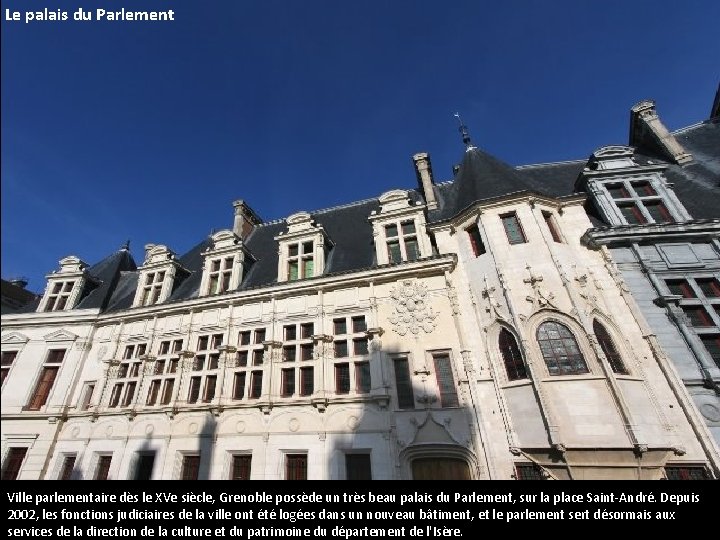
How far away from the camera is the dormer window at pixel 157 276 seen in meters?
14.5

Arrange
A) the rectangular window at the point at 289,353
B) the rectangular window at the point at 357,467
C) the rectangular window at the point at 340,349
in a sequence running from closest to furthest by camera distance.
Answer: the rectangular window at the point at 357,467
the rectangular window at the point at 340,349
the rectangular window at the point at 289,353

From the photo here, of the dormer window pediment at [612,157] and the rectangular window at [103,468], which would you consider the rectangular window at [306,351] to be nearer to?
the rectangular window at [103,468]

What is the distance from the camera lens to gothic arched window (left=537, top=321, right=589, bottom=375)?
27.3 feet

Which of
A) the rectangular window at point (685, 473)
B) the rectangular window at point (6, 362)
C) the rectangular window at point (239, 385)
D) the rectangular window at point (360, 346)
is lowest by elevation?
the rectangular window at point (685, 473)

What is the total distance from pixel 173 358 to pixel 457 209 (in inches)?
504

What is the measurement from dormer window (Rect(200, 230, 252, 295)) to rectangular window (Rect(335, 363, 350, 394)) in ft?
19.4

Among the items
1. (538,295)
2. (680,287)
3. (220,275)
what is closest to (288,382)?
(220,275)

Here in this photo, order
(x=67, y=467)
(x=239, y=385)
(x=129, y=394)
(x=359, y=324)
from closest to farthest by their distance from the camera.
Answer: (x=359, y=324), (x=239, y=385), (x=67, y=467), (x=129, y=394)

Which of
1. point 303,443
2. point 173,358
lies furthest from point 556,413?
point 173,358

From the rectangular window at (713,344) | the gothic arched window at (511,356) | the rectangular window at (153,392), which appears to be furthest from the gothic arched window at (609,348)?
the rectangular window at (153,392)

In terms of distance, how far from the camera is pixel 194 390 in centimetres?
1175

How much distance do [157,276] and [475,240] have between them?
14618mm

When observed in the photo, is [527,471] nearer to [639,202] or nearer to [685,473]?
[685,473]

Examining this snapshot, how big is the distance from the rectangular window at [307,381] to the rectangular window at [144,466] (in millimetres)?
5745
